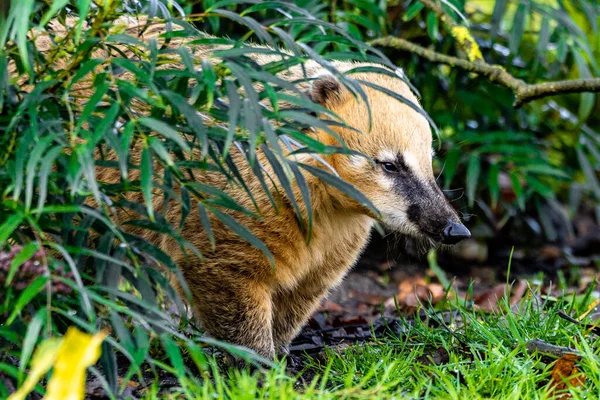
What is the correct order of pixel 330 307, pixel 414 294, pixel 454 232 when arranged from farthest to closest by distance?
pixel 330 307
pixel 414 294
pixel 454 232

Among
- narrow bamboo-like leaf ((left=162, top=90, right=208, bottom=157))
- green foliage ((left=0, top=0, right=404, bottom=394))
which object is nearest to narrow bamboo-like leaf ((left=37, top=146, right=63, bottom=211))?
green foliage ((left=0, top=0, right=404, bottom=394))

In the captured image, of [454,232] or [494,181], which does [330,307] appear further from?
[454,232]

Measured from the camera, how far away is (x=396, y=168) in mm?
3480

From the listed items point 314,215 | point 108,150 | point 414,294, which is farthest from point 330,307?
point 108,150

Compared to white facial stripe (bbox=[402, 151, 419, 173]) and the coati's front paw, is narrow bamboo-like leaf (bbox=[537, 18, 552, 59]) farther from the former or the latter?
the coati's front paw

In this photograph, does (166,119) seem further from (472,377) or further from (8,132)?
(472,377)

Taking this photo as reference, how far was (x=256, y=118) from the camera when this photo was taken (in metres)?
2.40

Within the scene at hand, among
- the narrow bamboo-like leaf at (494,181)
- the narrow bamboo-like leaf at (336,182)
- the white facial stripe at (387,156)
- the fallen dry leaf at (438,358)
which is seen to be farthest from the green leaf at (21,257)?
the narrow bamboo-like leaf at (494,181)

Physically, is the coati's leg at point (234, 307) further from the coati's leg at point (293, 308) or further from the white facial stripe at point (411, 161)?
the white facial stripe at point (411, 161)

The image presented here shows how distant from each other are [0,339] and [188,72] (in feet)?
3.43

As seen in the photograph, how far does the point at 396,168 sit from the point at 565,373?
108 centimetres

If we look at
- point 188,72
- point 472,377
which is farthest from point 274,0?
point 472,377

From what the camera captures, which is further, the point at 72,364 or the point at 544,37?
the point at 544,37

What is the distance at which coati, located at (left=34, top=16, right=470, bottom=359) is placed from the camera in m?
3.45
